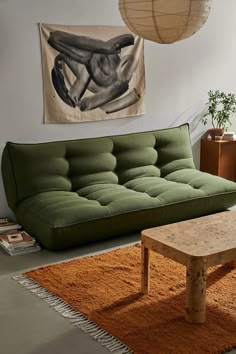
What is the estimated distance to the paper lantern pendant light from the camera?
2.82 metres

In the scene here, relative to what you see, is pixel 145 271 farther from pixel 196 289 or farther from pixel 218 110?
pixel 218 110

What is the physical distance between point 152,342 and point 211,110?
11.6ft

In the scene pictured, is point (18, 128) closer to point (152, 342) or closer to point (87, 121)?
point (87, 121)

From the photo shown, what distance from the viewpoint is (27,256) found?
403cm

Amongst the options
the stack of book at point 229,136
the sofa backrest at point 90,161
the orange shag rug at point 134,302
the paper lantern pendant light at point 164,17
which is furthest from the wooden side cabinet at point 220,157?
the paper lantern pendant light at point 164,17

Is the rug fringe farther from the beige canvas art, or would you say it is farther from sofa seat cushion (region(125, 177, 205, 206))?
the beige canvas art

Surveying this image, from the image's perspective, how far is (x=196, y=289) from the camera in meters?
2.95

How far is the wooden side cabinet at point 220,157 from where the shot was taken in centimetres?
572

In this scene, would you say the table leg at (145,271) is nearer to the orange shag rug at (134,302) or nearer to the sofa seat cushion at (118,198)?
the orange shag rug at (134,302)

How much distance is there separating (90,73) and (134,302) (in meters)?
2.45

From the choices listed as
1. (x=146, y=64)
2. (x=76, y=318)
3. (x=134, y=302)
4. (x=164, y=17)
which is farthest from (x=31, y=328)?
(x=146, y=64)

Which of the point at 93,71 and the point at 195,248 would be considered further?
the point at 93,71

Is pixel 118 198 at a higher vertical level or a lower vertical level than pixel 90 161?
lower

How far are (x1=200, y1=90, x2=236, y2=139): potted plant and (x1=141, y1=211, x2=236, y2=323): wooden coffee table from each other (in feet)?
7.93
